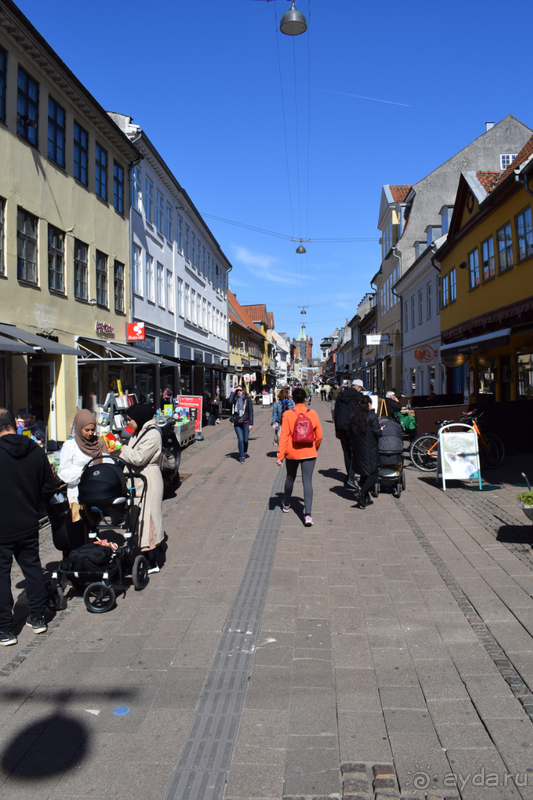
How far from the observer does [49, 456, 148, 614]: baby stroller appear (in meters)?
4.89

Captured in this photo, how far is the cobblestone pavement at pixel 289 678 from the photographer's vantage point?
2795 mm

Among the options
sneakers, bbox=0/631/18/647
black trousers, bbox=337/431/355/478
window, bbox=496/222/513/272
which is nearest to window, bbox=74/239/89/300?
black trousers, bbox=337/431/355/478

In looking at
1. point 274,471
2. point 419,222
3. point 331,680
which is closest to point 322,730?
point 331,680

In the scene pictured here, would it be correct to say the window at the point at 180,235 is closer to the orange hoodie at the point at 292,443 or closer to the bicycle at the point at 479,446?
the bicycle at the point at 479,446

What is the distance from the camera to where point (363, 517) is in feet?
26.1

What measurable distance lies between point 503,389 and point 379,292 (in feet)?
92.1

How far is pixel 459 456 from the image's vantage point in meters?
9.84

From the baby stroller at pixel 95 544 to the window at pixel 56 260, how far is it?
9.97m

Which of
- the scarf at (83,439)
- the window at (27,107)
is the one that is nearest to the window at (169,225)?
the window at (27,107)

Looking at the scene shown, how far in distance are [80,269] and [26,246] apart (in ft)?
10.7

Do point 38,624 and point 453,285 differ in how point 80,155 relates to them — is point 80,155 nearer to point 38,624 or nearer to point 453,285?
point 453,285

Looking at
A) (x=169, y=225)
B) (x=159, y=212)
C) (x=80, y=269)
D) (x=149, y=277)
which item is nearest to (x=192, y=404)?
(x=80, y=269)

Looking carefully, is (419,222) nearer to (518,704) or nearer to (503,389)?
(503,389)

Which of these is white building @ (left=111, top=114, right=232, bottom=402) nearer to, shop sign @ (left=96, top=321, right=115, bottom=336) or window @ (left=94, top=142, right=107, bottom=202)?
window @ (left=94, top=142, right=107, bottom=202)
